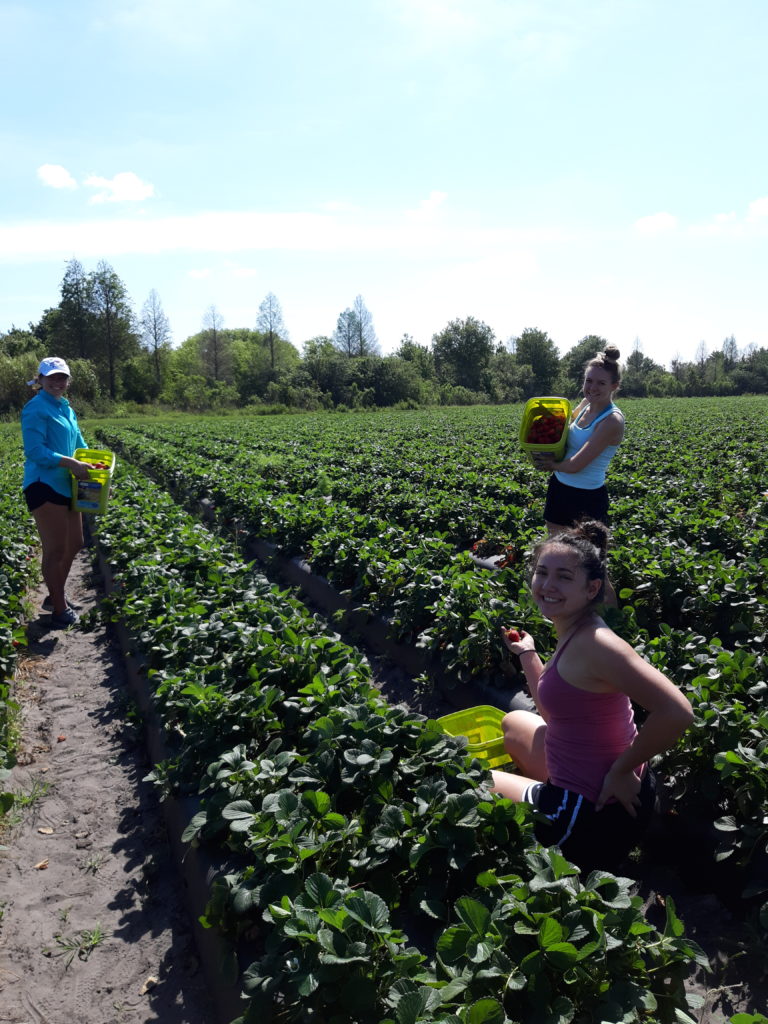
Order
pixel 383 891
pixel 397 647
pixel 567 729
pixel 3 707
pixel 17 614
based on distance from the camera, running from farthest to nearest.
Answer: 1. pixel 17 614
2. pixel 397 647
3. pixel 3 707
4. pixel 567 729
5. pixel 383 891

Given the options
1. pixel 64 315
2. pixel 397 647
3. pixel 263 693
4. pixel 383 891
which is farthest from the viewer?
pixel 64 315

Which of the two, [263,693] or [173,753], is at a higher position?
[263,693]

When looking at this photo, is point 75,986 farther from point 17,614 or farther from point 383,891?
point 17,614

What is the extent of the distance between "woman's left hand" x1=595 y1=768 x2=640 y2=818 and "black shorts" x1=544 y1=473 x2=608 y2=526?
2243 millimetres

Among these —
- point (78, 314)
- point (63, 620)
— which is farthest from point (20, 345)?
point (63, 620)

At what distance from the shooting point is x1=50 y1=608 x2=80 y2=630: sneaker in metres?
6.78

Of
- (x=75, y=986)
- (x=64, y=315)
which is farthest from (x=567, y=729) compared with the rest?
(x=64, y=315)

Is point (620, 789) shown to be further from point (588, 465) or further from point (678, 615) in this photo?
point (678, 615)

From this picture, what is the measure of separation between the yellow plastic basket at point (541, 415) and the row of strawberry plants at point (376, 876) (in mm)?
1877

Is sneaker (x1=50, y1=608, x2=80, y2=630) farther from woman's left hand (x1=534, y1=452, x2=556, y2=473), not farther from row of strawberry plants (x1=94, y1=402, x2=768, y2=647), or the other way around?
woman's left hand (x1=534, y1=452, x2=556, y2=473)

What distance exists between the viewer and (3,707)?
422cm

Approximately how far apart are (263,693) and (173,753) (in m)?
0.83

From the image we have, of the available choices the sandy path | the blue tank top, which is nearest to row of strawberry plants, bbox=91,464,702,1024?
the sandy path

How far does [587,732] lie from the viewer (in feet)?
8.54
